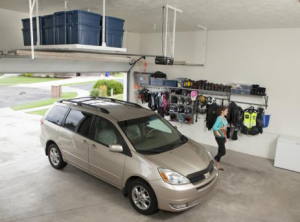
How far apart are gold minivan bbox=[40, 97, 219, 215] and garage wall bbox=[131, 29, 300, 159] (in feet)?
10.6

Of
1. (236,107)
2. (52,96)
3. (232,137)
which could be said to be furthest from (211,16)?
(52,96)

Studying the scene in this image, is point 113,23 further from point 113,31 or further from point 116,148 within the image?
point 116,148

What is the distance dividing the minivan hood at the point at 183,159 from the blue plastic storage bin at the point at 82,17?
2.40 metres

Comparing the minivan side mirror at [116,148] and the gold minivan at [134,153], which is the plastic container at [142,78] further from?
the minivan side mirror at [116,148]

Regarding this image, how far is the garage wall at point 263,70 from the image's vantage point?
6.61 m

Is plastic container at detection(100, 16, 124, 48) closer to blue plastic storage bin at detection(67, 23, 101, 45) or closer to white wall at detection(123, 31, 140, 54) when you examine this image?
blue plastic storage bin at detection(67, 23, 101, 45)

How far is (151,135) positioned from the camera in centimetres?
469

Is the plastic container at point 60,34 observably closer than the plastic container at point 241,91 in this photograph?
Yes

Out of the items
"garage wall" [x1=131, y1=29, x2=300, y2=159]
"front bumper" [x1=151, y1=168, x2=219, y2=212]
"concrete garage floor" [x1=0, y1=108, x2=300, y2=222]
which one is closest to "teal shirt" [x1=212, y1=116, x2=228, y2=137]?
"concrete garage floor" [x1=0, y1=108, x2=300, y2=222]

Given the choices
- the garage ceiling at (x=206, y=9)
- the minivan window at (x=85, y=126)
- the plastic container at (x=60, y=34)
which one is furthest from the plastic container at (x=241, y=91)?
the plastic container at (x=60, y=34)

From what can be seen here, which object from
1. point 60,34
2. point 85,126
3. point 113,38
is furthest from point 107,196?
point 60,34

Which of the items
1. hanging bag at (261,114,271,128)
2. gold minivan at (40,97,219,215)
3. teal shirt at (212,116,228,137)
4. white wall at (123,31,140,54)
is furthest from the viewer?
white wall at (123,31,140,54)

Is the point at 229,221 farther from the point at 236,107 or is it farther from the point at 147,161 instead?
the point at 236,107

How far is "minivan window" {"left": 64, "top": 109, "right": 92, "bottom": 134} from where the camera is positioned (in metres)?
5.03
